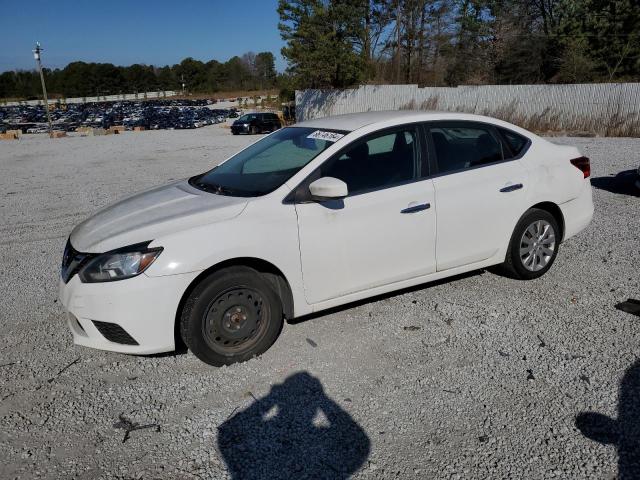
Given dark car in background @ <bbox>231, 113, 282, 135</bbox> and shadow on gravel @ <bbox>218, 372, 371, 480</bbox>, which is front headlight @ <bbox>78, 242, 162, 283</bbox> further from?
dark car in background @ <bbox>231, 113, 282, 135</bbox>

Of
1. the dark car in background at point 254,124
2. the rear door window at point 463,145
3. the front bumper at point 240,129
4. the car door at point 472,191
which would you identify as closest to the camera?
the car door at point 472,191

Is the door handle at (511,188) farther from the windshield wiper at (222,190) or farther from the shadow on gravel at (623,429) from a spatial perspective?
the windshield wiper at (222,190)

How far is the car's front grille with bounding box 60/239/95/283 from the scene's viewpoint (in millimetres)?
3299

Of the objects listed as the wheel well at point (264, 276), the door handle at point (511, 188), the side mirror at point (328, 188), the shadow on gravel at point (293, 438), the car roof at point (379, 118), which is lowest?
the shadow on gravel at point (293, 438)

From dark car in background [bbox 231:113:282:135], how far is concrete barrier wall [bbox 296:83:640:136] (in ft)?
18.9

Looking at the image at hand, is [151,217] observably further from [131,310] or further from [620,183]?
[620,183]

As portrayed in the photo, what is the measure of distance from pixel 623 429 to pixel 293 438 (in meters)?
1.81

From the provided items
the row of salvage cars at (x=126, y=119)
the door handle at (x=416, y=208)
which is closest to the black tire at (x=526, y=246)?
the door handle at (x=416, y=208)

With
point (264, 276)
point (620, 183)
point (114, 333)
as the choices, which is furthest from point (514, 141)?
point (620, 183)

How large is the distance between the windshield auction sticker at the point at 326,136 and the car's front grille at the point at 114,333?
2.03m

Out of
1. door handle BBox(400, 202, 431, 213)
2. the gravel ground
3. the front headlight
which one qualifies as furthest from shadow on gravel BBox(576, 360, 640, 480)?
the front headlight

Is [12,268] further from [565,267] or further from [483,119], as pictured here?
[565,267]

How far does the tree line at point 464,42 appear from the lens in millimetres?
29984

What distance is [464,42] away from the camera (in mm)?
37719
